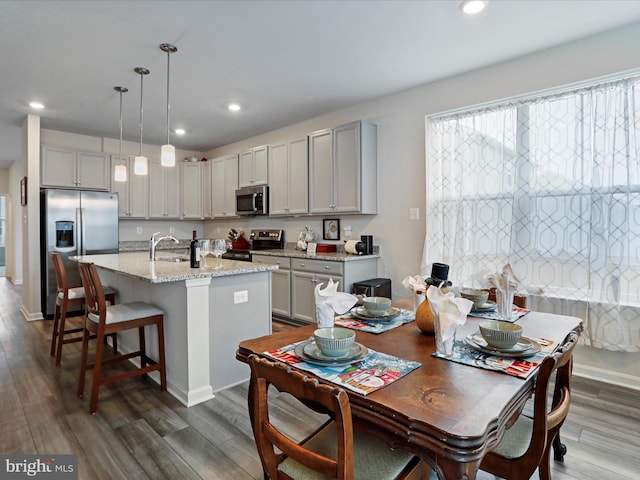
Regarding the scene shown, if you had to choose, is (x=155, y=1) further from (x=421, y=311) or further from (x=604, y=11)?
(x=604, y=11)

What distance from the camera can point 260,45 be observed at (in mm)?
2830

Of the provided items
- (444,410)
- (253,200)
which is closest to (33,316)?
(253,200)

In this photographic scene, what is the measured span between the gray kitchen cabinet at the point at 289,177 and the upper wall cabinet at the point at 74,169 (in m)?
2.56

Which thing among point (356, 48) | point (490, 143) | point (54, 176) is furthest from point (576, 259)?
point (54, 176)

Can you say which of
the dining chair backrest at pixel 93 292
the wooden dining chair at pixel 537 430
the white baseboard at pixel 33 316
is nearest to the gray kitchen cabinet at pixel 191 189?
the white baseboard at pixel 33 316

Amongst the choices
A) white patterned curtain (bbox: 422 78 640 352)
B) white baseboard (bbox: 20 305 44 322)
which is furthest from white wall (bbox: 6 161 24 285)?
white patterned curtain (bbox: 422 78 640 352)

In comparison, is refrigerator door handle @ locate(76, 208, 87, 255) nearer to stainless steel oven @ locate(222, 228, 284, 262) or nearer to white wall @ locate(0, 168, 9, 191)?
stainless steel oven @ locate(222, 228, 284, 262)

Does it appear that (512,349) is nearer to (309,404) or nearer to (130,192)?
(309,404)

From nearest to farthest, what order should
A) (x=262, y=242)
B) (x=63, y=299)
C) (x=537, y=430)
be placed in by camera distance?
1. (x=537, y=430)
2. (x=63, y=299)
3. (x=262, y=242)

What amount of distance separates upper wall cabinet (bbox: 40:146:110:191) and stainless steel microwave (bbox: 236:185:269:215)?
1.99 meters

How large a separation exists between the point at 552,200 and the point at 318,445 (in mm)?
2731

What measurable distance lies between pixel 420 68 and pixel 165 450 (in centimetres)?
347

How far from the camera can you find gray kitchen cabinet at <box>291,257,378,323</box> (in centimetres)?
377

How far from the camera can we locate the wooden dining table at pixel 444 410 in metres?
0.82
